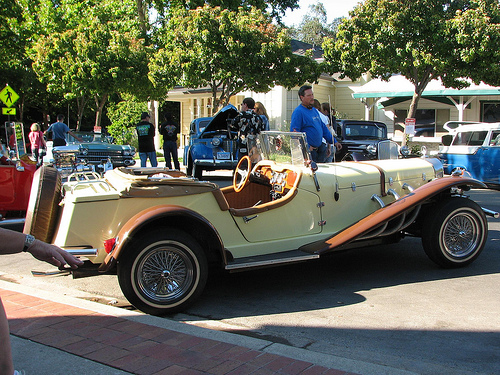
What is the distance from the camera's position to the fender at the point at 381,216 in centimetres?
483

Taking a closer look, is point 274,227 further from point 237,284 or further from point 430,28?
point 430,28

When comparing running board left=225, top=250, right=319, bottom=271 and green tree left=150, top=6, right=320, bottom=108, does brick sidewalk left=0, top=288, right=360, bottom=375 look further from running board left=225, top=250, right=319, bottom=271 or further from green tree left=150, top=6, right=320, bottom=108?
green tree left=150, top=6, right=320, bottom=108

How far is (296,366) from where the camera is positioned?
9.74 feet

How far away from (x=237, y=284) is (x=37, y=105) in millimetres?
39147

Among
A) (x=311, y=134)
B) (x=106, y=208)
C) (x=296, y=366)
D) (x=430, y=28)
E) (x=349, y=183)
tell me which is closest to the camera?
(x=296, y=366)

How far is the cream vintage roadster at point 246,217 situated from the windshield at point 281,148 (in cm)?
1

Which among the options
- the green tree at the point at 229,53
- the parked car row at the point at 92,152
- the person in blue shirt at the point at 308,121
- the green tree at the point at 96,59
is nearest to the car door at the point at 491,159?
the person in blue shirt at the point at 308,121

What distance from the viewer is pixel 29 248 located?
2.13 metres

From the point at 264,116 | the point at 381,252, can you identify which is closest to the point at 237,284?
the point at 381,252

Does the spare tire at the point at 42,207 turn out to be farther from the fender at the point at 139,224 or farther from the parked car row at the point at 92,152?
the parked car row at the point at 92,152

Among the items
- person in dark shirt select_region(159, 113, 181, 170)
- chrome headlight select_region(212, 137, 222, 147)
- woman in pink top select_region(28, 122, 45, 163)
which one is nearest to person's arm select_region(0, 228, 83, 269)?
chrome headlight select_region(212, 137, 222, 147)

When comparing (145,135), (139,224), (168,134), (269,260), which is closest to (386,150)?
(269,260)

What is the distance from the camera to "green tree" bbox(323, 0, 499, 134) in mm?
15406

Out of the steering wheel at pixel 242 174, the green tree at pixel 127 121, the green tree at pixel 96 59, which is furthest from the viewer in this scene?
the green tree at pixel 127 121
